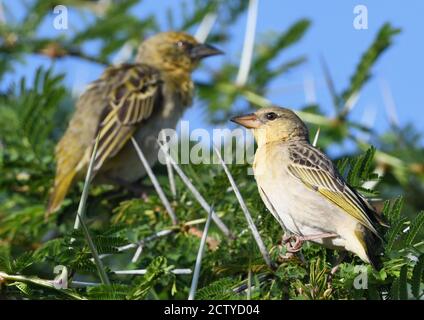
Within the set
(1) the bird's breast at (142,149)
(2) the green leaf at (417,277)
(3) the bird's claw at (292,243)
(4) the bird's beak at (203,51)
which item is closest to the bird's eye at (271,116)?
(3) the bird's claw at (292,243)

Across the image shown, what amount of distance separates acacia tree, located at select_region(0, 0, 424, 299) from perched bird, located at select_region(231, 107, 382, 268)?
82 millimetres

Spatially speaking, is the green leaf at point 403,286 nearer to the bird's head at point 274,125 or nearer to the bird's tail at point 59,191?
the bird's head at point 274,125

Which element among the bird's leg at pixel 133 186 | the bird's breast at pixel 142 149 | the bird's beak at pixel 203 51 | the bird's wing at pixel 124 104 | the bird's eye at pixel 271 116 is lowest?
the bird's leg at pixel 133 186

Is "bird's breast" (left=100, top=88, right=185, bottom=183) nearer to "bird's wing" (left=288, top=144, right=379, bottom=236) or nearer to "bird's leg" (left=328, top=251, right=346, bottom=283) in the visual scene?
"bird's wing" (left=288, top=144, right=379, bottom=236)

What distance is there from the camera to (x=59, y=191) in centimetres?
612

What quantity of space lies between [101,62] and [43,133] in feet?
2.79

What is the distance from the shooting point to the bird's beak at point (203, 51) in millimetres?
7910

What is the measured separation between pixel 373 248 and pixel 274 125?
61.5 inches

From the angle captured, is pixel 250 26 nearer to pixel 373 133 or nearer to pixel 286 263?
pixel 373 133

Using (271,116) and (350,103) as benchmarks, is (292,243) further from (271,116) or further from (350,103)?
(350,103)

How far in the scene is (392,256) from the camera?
343 centimetres

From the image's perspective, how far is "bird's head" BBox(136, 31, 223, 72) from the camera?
8359 mm

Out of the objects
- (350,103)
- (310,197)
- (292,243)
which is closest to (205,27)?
(350,103)
